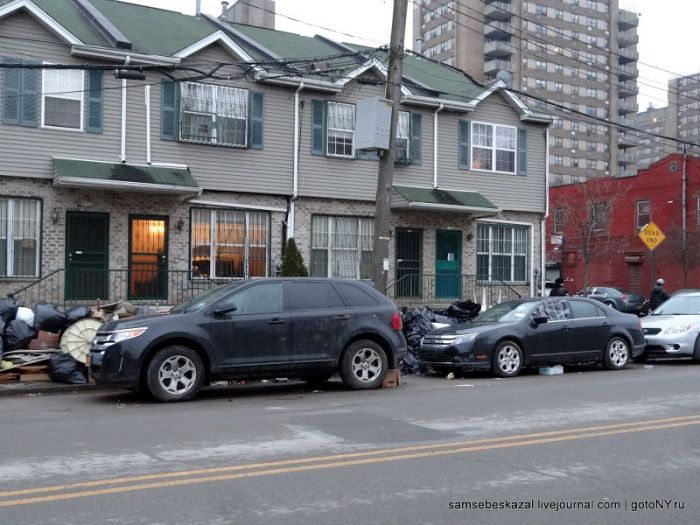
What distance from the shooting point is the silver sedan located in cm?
1728

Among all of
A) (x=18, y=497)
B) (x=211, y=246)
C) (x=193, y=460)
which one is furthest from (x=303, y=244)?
(x=18, y=497)

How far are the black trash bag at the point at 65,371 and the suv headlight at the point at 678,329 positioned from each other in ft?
38.3

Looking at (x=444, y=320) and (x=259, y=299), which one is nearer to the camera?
(x=259, y=299)

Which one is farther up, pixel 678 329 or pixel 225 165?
pixel 225 165

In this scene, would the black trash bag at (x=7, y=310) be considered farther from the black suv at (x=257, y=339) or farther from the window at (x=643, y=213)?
the window at (x=643, y=213)

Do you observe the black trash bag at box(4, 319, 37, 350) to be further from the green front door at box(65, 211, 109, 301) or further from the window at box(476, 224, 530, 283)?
the window at box(476, 224, 530, 283)

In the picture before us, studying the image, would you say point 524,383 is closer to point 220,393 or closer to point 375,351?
point 375,351

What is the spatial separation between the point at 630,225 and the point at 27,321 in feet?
126

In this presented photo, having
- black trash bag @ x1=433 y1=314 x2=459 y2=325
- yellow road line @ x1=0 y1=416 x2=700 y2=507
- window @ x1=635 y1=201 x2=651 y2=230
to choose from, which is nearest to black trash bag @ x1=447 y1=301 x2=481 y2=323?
black trash bag @ x1=433 y1=314 x2=459 y2=325

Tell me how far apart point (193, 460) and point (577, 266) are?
42852 millimetres

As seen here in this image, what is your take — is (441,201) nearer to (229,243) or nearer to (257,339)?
(229,243)

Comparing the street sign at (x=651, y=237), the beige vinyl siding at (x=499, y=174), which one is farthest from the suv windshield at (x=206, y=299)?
the street sign at (x=651, y=237)

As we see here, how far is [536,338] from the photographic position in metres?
15.4

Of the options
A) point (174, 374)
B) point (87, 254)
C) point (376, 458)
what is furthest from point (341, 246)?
point (376, 458)
